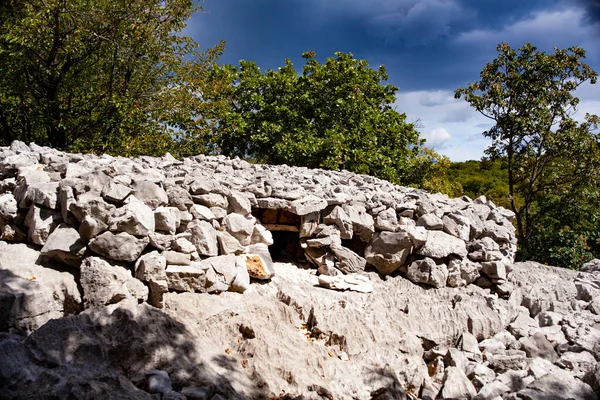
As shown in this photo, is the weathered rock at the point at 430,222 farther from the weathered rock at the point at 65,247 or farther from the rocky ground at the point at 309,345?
the weathered rock at the point at 65,247

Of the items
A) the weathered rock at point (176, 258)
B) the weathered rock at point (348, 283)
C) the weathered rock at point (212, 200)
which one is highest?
the weathered rock at point (212, 200)

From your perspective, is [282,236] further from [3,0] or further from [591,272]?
[591,272]

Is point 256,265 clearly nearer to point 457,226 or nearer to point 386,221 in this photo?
point 386,221

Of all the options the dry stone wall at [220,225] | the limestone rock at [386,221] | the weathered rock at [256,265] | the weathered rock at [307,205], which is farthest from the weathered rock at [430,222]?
the weathered rock at [256,265]

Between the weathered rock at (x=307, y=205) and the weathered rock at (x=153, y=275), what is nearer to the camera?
the weathered rock at (x=153, y=275)

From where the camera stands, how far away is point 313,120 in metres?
13.1

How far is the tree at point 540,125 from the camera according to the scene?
11.4 meters

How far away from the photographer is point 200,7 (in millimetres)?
10547

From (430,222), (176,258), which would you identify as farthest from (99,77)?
(430,222)

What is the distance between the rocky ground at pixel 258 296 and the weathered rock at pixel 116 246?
0.02 metres

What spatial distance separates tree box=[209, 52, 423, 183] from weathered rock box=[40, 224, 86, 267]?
7.89 meters

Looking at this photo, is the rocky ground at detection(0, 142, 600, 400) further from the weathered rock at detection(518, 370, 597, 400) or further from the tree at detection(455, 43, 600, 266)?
the tree at detection(455, 43, 600, 266)

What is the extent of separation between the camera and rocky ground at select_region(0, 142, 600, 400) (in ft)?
10.6

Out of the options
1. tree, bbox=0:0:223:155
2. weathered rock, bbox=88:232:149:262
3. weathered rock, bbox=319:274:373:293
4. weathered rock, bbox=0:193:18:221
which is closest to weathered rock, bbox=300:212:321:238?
weathered rock, bbox=319:274:373:293
